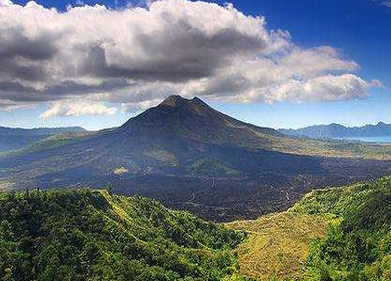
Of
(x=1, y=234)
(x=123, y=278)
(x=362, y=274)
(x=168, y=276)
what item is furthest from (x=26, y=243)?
(x=362, y=274)

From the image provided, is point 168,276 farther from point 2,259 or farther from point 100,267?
point 2,259

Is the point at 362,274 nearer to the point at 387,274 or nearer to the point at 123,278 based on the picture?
the point at 387,274

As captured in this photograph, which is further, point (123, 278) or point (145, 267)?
point (145, 267)

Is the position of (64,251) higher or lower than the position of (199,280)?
higher

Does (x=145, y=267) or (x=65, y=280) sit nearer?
(x=65, y=280)

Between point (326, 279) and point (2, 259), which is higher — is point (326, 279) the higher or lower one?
the lower one

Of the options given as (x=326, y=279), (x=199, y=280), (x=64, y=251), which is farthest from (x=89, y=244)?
(x=326, y=279)

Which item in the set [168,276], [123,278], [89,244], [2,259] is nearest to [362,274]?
[168,276]
